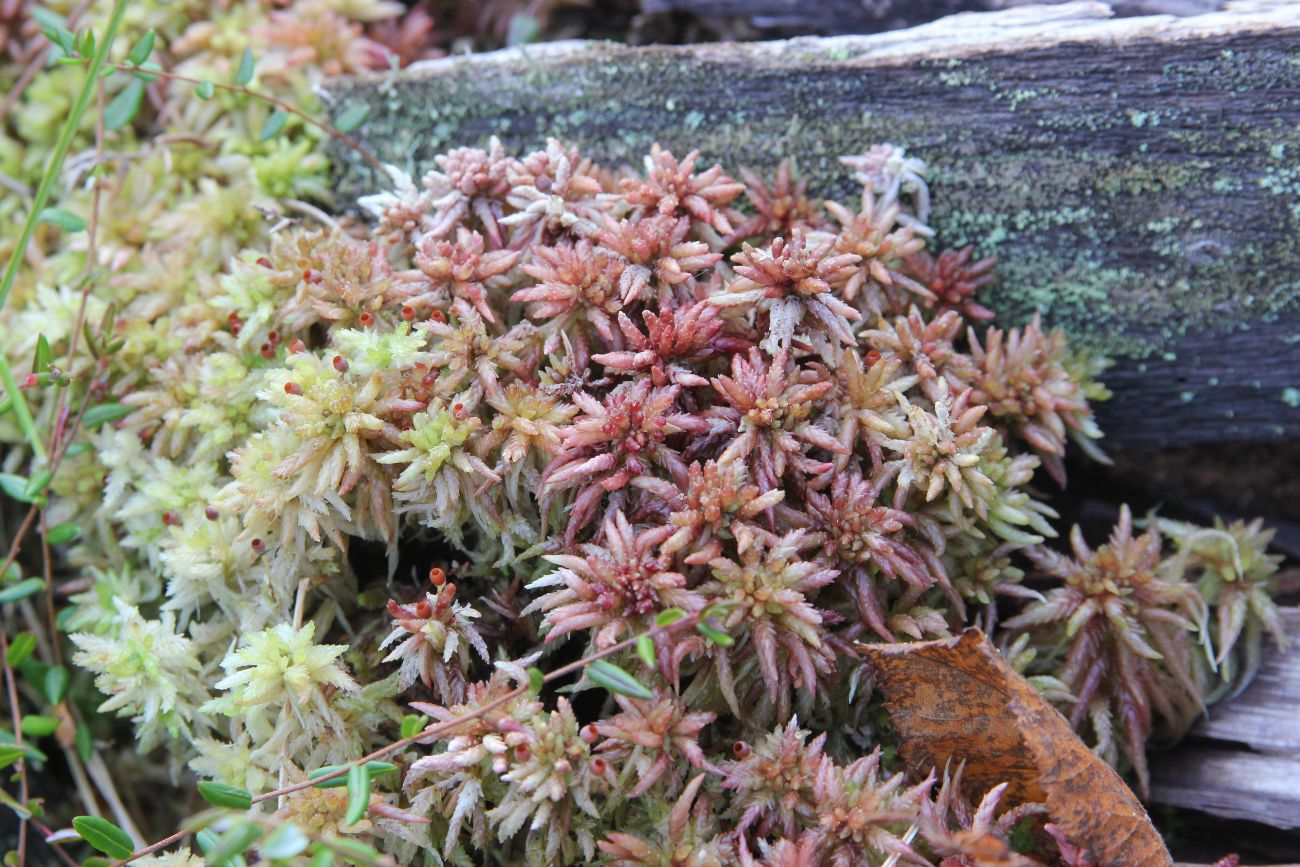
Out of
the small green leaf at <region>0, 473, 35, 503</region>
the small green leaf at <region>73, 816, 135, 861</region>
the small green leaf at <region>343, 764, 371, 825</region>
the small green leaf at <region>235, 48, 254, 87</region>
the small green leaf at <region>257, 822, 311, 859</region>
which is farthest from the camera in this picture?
the small green leaf at <region>235, 48, 254, 87</region>

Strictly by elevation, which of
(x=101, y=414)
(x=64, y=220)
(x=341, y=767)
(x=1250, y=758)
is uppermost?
(x=64, y=220)

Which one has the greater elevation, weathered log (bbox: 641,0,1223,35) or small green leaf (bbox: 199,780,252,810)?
weathered log (bbox: 641,0,1223,35)

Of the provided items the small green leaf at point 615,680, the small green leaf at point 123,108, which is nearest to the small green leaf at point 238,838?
the small green leaf at point 615,680

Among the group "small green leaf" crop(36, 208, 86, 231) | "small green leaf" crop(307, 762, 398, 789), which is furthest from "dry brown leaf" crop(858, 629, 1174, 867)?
"small green leaf" crop(36, 208, 86, 231)

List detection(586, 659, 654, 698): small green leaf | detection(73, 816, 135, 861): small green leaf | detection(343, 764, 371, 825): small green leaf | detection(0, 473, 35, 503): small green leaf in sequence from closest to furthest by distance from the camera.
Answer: detection(343, 764, 371, 825): small green leaf, detection(586, 659, 654, 698): small green leaf, detection(73, 816, 135, 861): small green leaf, detection(0, 473, 35, 503): small green leaf

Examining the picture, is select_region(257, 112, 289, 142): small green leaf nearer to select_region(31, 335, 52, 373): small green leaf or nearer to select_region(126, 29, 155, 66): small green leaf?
select_region(126, 29, 155, 66): small green leaf

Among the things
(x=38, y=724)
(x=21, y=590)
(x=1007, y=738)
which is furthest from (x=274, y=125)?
(x=1007, y=738)

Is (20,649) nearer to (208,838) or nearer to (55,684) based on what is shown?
(55,684)
